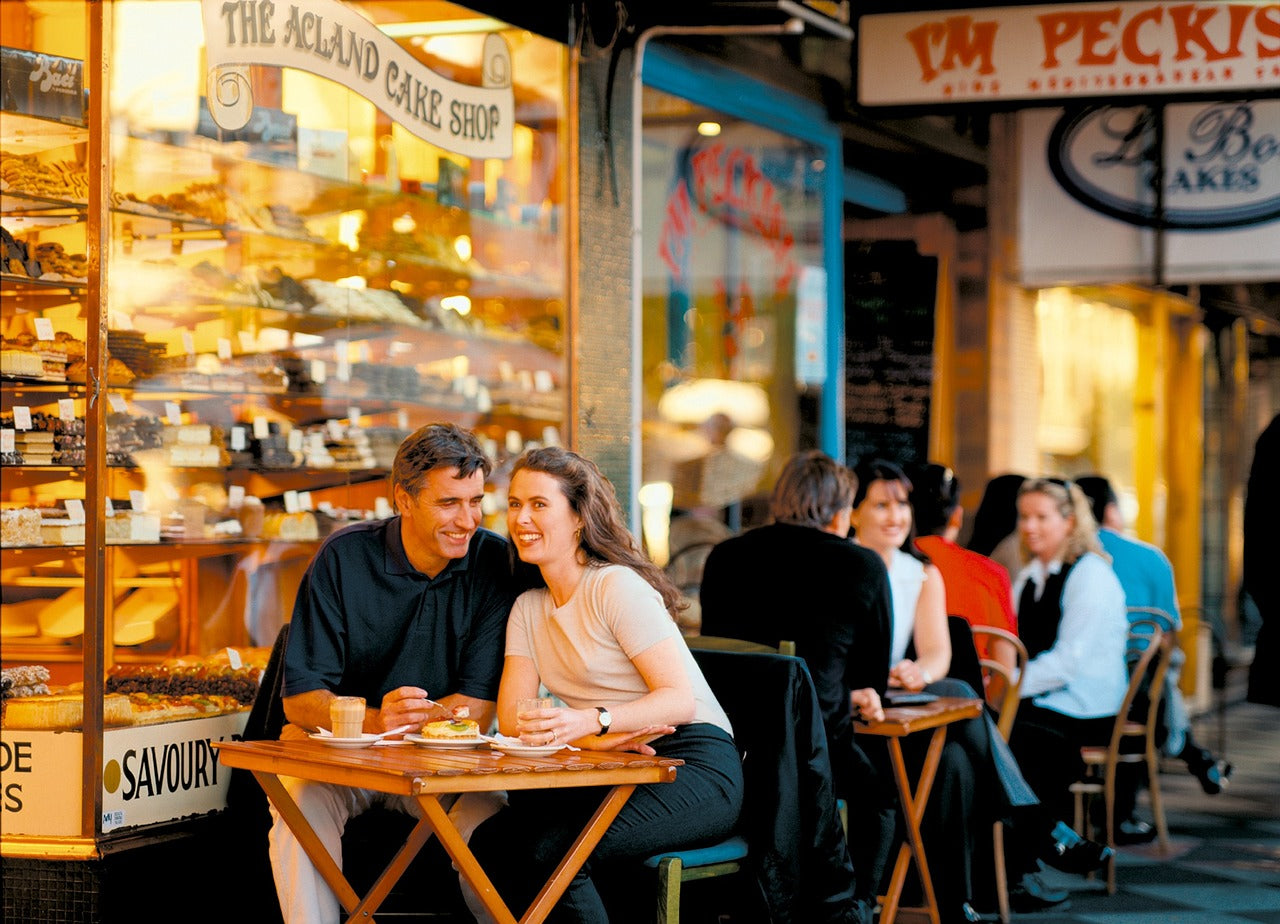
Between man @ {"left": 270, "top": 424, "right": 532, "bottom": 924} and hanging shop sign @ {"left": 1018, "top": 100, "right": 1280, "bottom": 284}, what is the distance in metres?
5.24

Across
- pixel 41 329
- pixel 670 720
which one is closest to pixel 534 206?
pixel 41 329

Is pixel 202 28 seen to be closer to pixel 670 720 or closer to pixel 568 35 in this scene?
pixel 568 35

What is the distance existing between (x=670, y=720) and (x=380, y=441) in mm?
2674

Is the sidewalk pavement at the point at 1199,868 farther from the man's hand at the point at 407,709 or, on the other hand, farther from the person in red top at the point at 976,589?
the man's hand at the point at 407,709

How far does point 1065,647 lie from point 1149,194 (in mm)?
3065

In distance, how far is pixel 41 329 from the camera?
523cm

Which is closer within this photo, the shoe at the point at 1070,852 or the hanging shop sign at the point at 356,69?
the hanging shop sign at the point at 356,69

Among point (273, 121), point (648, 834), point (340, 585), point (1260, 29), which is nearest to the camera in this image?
point (648, 834)

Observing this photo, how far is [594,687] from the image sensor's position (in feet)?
14.0

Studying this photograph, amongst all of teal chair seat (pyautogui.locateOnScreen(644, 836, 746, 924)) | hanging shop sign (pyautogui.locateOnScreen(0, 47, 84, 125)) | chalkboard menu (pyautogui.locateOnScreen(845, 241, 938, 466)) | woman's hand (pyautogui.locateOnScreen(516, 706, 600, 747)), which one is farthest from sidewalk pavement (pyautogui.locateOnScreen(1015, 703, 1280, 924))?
hanging shop sign (pyautogui.locateOnScreen(0, 47, 84, 125))

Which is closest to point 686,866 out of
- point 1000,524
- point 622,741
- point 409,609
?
point 622,741

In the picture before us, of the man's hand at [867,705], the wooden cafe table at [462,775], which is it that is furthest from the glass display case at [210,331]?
the man's hand at [867,705]

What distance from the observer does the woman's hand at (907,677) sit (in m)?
5.66

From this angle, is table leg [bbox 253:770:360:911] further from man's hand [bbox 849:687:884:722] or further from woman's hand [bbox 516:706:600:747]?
man's hand [bbox 849:687:884:722]
